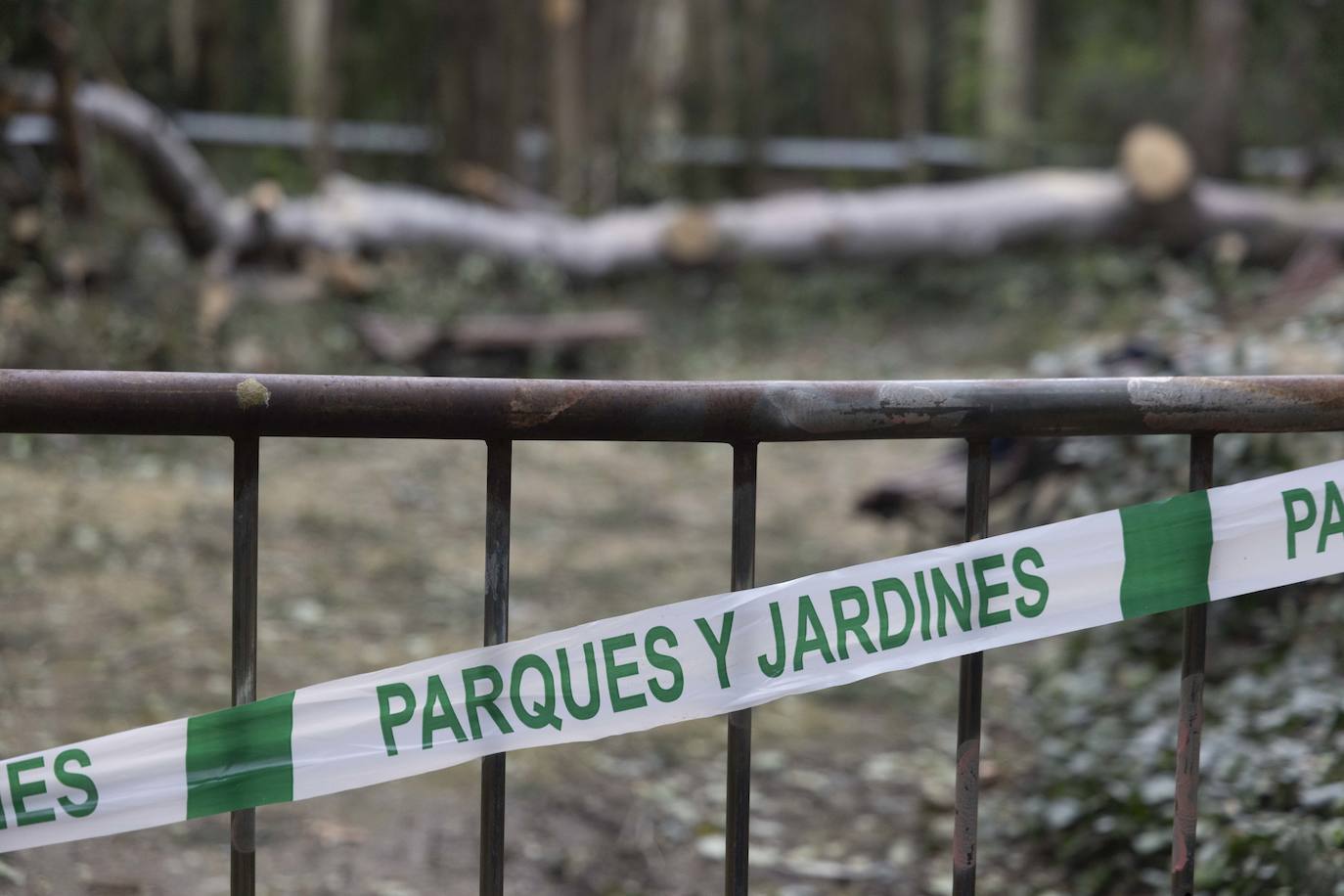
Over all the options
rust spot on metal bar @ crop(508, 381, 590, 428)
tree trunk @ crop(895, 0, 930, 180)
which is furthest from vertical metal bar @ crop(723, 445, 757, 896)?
tree trunk @ crop(895, 0, 930, 180)

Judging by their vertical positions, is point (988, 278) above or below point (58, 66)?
below

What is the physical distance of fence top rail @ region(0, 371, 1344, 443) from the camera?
1576 millimetres

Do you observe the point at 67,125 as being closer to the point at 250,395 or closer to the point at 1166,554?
the point at 250,395

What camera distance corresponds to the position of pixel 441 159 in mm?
12539

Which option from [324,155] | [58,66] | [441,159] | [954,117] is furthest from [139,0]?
[954,117]

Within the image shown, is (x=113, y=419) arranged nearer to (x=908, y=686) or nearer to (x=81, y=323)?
(x=908, y=686)

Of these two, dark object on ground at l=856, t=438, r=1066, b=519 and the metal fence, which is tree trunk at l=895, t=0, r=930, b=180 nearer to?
dark object on ground at l=856, t=438, r=1066, b=519

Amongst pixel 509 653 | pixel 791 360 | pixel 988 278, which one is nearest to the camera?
pixel 509 653

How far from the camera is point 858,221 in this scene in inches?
488

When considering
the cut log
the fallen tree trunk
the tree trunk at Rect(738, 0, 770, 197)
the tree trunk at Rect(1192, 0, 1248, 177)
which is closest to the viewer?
the fallen tree trunk

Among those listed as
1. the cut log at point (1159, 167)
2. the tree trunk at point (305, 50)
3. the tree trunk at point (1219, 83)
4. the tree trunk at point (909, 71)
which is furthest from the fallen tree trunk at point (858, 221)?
the tree trunk at point (909, 71)

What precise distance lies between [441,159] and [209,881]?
9895 millimetres

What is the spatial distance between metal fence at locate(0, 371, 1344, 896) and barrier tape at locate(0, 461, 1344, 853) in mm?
47

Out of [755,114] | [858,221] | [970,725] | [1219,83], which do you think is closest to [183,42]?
[755,114]
